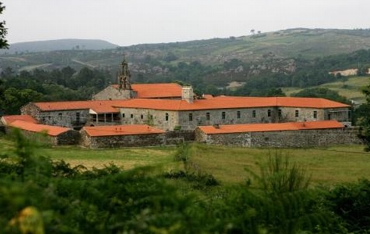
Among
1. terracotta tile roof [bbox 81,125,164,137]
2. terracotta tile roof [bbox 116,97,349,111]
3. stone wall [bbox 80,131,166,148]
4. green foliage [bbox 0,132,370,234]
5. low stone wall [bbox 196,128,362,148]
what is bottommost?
low stone wall [bbox 196,128,362,148]

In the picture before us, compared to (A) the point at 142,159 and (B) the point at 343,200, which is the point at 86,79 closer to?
(A) the point at 142,159

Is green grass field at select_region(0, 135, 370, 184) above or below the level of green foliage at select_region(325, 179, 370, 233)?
below

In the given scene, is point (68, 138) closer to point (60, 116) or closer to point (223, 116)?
point (60, 116)

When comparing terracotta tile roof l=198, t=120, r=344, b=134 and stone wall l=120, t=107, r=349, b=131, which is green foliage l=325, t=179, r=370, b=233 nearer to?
terracotta tile roof l=198, t=120, r=344, b=134

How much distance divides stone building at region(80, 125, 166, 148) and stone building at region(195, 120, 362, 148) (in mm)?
4643

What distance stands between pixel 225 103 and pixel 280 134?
30.0 ft

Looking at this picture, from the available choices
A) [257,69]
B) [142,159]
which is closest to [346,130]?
[142,159]

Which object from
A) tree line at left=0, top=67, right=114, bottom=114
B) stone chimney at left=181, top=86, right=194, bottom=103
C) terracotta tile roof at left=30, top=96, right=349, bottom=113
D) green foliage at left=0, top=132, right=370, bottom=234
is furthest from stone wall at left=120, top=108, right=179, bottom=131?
green foliage at left=0, top=132, right=370, bottom=234

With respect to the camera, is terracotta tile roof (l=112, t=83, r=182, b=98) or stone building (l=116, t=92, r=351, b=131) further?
terracotta tile roof (l=112, t=83, r=182, b=98)

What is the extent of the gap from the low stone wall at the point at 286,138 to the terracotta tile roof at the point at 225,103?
18.3 feet

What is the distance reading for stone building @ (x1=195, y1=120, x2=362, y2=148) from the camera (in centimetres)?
5431

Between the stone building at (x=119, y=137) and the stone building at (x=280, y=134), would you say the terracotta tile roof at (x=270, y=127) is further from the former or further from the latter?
the stone building at (x=119, y=137)

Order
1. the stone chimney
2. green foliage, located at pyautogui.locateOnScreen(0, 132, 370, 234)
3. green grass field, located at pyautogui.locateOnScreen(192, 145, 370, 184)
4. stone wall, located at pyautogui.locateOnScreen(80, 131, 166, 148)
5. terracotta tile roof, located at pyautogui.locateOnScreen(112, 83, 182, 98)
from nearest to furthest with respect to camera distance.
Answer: green foliage, located at pyautogui.locateOnScreen(0, 132, 370, 234)
green grass field, located at pyautogui.locateOnScreen(192, 145, 370, 184)
stone wall, located at pyautogui.locateOnScreen(80, 131, 166, 148)
the stone chimney
terracotta tile roof, located at pyautogui.locateOnScreen(112, 83, 182, 98)

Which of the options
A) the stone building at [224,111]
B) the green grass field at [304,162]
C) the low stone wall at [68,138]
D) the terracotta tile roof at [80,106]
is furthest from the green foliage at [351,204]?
the terracotta tile roof at [80,106]
